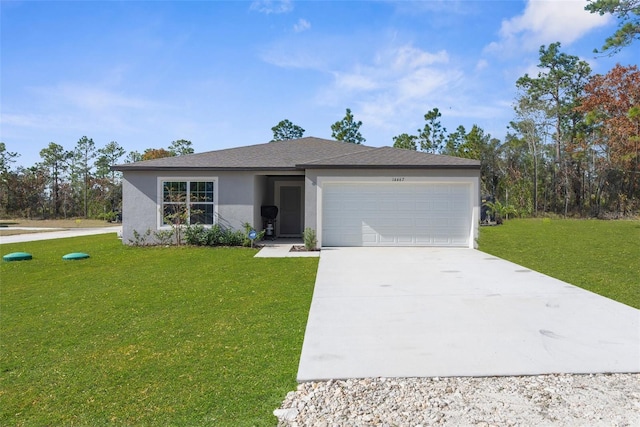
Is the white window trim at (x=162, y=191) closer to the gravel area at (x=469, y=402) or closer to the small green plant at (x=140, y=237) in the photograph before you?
the small green plant at (x=140, y=237)

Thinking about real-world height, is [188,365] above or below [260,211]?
below

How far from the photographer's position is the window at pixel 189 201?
1314 centimetres

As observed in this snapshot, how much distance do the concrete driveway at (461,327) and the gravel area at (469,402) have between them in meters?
0.15

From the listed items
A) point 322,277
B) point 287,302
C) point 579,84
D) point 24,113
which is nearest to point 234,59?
point 322,277

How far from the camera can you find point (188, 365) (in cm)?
365

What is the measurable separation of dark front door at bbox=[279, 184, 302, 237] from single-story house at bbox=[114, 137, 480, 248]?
8.25 feet

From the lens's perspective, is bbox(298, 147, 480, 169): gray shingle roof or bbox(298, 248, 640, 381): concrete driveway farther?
bbox(298, 147, 480, 169): gray shingle roof

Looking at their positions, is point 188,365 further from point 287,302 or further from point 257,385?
point 287,302

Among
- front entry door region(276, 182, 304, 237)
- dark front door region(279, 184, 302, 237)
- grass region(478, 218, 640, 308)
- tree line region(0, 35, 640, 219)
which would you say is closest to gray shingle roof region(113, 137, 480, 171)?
front entry door region(276, 182, 304, 237)

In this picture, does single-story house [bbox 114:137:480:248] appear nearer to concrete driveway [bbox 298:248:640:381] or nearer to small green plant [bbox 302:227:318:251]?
small green plant [bbox 302:227:318:251]

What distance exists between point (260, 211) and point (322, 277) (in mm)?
6894

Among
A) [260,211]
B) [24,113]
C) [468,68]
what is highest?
[468,68]

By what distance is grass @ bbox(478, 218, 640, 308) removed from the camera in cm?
688

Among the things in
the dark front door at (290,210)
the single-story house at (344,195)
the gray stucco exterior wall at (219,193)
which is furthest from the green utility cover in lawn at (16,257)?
the dark front door at (290,210)
